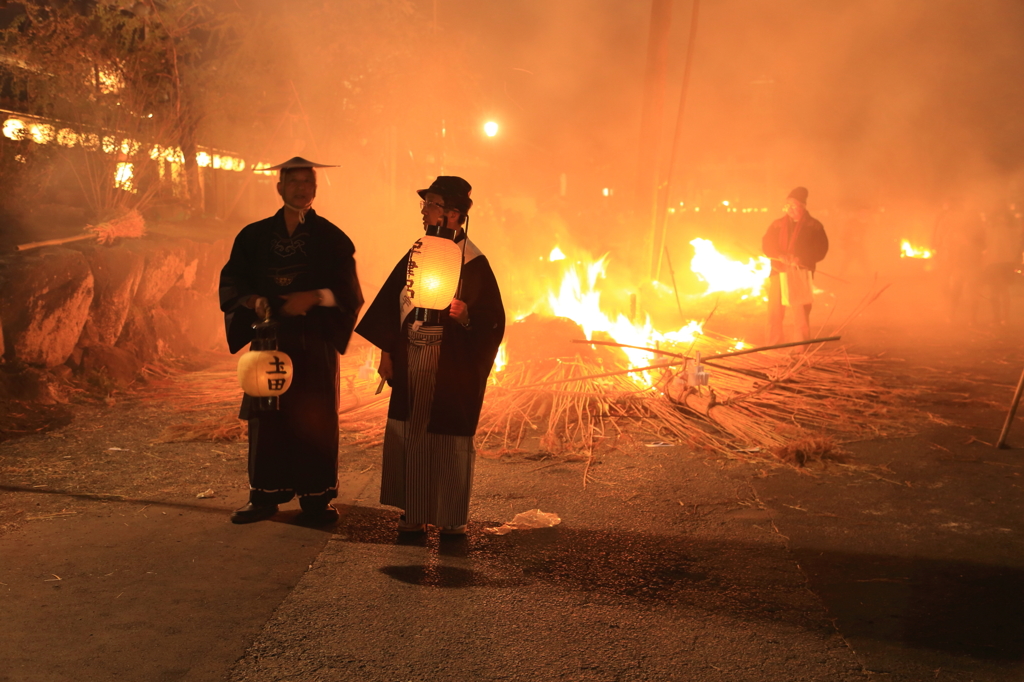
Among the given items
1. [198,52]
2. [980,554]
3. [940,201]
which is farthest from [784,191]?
[980,554]

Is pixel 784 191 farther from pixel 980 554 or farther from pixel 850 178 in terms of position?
pixel 980 554

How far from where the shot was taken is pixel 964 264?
13484mm

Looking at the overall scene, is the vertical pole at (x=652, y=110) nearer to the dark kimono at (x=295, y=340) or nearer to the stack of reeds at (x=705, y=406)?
the stack of reeds at (x=705, y=406)

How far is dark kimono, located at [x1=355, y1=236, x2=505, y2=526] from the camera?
405 centimetres

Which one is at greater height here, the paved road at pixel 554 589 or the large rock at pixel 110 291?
the large rock at pixel 110 291

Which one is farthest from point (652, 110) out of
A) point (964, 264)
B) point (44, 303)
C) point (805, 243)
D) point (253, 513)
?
point (253, 513)

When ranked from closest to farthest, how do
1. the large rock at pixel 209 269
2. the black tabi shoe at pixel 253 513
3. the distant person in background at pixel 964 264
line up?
the black tabi shoe at pixel 253 513, the large rock at pixel 209 269, the distant person in background at pixel 964 264

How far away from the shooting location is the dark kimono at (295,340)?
4258 millimetres

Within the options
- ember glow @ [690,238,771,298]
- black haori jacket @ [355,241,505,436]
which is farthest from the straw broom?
ember glow @ [690,238,771,298]

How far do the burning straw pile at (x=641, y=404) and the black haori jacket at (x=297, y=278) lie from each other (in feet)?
6.02

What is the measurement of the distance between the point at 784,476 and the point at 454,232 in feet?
10.00

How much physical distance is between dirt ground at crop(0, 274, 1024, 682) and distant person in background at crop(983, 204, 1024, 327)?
9.17 metres

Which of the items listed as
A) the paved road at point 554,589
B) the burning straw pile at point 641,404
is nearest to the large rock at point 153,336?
the burning straw pile at point 641,404

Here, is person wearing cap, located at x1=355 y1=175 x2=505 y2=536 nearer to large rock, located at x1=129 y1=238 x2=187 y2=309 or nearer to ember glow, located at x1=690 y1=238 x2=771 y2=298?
large rock, located at x1=129 y1=238 x2=187 y2=309
